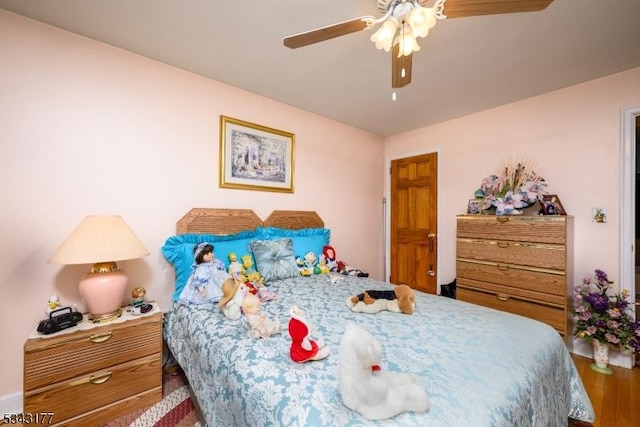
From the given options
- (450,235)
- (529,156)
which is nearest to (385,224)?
(450,235)

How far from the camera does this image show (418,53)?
6.40ft

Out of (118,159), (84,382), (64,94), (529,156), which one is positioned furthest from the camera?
(529,156)

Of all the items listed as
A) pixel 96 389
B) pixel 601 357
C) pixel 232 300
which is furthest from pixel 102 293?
pixel 601 357

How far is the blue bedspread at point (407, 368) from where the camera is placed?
0.84 metres

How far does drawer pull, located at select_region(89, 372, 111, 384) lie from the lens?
1.49 metres

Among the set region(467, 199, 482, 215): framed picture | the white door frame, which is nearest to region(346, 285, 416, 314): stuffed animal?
region(467, 199, 482, 215): framed picture

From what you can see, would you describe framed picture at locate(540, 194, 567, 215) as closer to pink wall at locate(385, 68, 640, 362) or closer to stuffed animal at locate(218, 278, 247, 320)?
pink wall at locate(385, 68, 640, 362)

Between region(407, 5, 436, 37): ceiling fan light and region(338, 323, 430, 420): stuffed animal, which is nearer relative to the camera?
region(338, 323, 430, 420): stuffed animal

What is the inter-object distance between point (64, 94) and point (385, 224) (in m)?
3.61

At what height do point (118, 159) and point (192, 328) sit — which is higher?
point (118, 159)

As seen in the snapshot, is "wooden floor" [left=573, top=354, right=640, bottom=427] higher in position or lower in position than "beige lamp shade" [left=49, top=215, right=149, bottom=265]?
lower

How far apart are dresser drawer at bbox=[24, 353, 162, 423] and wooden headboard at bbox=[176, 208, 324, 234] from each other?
981 millimetres

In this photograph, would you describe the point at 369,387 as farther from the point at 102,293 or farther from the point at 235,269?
the point at 102,293

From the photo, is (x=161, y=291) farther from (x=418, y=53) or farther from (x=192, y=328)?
(x=418, y=53)
